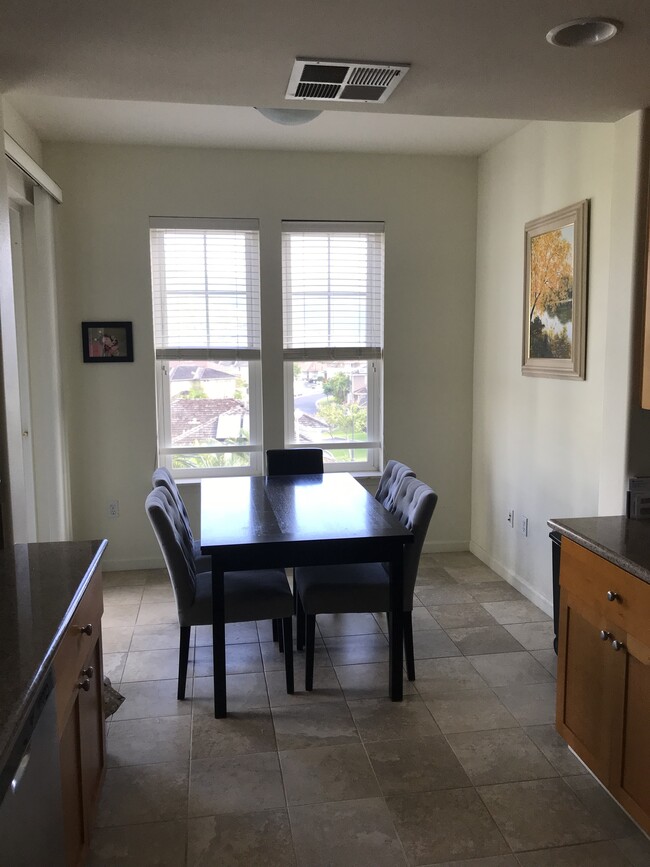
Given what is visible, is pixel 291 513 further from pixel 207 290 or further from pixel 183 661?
pixel 207 290

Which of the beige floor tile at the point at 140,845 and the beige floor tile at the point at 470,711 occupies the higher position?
the beige floor tile at the point at 470,711

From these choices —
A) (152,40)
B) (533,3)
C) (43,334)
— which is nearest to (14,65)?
(152,40)

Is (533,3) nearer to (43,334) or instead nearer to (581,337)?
(581,337)

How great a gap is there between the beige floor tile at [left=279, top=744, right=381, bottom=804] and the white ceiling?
2410 mm

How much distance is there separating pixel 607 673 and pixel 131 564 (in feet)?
11.1

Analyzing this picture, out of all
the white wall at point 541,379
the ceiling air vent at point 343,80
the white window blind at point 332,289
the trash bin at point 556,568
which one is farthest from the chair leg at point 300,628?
the ceiling air vent at point 343,80

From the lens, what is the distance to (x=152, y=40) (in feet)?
6.53

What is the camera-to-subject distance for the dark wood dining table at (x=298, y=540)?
271 cm

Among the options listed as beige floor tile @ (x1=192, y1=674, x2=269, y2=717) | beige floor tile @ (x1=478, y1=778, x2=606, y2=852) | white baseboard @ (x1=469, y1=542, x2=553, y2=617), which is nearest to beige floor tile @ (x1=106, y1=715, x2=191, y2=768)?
beige floor tile @ (x1=192, y1=674, x2=269, y2=717)

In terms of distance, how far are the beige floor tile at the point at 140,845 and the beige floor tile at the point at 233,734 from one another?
392 mm

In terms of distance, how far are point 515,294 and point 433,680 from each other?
239cm

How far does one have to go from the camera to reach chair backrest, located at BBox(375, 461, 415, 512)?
3468 mm

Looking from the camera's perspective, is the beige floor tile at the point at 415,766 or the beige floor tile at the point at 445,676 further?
the beige floor tile at the point at 445,676

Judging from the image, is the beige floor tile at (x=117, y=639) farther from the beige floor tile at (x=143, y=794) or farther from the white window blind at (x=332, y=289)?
the white window blind at (x=332, y=289)
